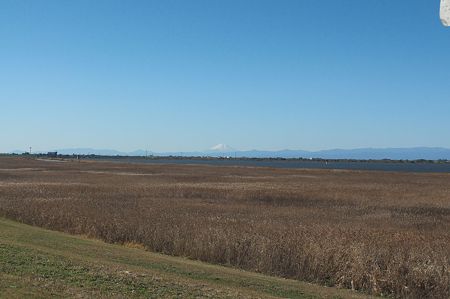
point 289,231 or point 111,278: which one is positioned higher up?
point 111,278

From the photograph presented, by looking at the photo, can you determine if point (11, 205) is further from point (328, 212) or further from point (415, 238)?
point (415, 238)

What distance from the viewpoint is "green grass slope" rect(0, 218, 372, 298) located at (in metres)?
10.4

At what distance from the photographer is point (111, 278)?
11.7m

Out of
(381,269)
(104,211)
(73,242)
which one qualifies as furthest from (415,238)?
(104,211)

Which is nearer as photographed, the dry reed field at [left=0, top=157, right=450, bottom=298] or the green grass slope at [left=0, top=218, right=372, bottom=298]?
the green grass slope at [left=0, top=218, right=372, bottom=298]

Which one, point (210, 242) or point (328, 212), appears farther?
point (328, 212)

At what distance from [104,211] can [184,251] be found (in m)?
10.6

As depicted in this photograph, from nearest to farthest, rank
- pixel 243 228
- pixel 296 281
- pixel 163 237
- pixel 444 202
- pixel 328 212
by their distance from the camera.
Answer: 1. pixel 296 281
2. pixel 163 237
3. pixel 243 228
4. pixel 328 212
5. pixel 444 202

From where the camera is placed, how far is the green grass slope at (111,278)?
1040 centimetres

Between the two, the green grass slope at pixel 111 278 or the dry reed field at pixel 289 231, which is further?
the dry reed field at pixel 289 231

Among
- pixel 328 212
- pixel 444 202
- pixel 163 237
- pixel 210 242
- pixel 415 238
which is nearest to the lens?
pixel 210 242

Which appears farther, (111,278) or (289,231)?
(289,231)

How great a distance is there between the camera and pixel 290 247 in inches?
710

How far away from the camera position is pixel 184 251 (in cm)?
1916
